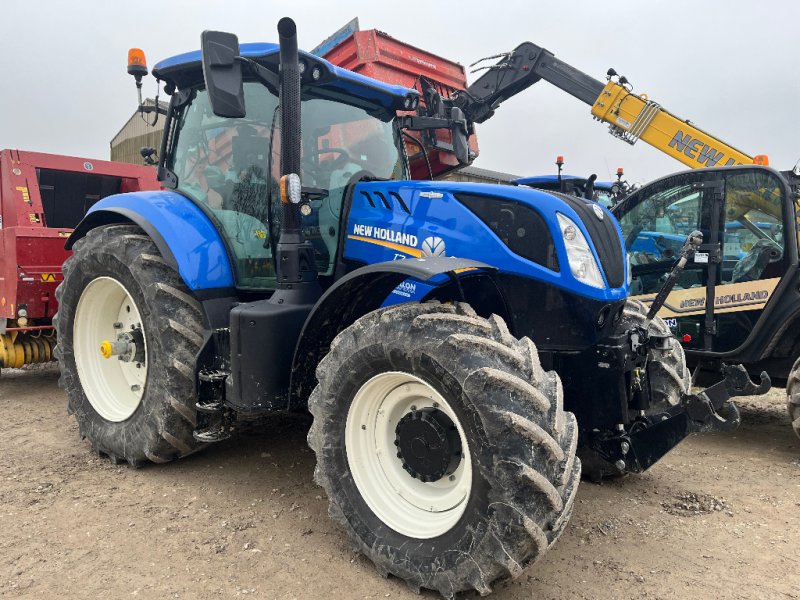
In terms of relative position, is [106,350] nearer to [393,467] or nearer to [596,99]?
[393,467]

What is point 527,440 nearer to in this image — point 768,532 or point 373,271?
point 373,271

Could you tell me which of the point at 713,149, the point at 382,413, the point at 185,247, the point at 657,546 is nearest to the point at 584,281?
the point at 382,413

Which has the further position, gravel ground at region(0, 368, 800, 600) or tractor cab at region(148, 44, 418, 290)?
tractor cab at region(148, 44, 418, 290)

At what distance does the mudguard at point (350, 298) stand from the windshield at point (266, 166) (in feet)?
1.59

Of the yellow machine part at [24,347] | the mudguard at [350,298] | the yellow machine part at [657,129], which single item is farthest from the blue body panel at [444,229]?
the yellow machine part at [657,129]

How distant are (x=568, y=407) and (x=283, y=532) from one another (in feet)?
5.04

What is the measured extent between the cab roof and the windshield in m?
0.10

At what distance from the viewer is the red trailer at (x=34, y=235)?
18.6 feet

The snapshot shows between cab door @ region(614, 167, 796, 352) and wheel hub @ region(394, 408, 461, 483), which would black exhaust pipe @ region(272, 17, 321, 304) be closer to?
wheel hub @ region(394, 408, 461, 483)

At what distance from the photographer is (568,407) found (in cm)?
297

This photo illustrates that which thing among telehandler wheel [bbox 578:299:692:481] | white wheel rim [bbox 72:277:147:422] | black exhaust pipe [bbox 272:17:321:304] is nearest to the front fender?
black exhaust pipe [bbox 272:17:321:304]

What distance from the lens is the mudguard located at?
2.58m

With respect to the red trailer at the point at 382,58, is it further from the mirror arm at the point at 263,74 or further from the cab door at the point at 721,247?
the mirror arm at the point at 263,74

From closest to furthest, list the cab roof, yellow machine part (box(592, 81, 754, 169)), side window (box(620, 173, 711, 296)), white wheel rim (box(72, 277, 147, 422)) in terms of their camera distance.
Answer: the cab roof → white wheel rim (box(72, 277, 147, 422)) → side window (box(620, 173, 711, 296)) → yellow machine part (box(592, 81, 754, 169))
